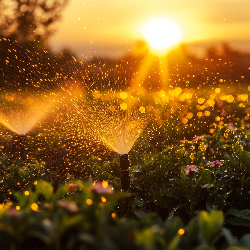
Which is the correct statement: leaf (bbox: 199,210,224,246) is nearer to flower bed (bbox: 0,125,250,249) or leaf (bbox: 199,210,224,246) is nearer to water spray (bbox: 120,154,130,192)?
flower bed (bbox: 0,125,250,249)

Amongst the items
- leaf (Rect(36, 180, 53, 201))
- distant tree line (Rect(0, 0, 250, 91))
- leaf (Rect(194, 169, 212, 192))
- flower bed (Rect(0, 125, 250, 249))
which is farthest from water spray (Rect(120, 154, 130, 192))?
distant tree line (Rect(0, 0, 250, 91))

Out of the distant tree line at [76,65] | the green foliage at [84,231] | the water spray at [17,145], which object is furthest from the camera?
the distant tree line at [76,65]

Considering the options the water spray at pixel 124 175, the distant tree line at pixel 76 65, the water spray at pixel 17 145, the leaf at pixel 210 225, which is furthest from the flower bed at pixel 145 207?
the distant tree line at pixel 76 65

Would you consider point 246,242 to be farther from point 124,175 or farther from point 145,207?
point 145,207

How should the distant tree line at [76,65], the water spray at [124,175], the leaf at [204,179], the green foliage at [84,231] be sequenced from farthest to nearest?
the distant tree line at [76,65]
the water spray at [124,175]
the leaf at [204,179]
the green foliage at [84,231]

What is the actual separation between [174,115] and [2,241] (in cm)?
468

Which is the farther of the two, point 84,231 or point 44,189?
point 44,189

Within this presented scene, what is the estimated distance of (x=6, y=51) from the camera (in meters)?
7.91

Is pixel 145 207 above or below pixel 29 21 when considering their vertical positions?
below

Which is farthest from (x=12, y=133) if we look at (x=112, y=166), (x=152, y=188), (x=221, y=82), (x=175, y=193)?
(x=221, y=82)

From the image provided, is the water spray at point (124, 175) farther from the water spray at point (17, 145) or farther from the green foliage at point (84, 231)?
the water spray at point (17, 145)

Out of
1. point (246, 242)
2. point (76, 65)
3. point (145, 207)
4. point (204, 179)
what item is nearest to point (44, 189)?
point (246, 242)

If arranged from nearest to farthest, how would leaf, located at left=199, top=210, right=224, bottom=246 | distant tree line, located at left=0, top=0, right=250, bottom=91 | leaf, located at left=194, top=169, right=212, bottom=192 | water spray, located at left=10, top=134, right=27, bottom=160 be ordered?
leaf, located at left=199, top=210, right=224, bottom=246 < leaf, located at left=194, top=169, right=212, bottom=192 < water spray, located at left=10, top=134, right=27, bottom=160 < distant tree line, located at left=0, top=0, right=250, bottom=91

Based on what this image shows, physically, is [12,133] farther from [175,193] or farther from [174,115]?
[175,193]
